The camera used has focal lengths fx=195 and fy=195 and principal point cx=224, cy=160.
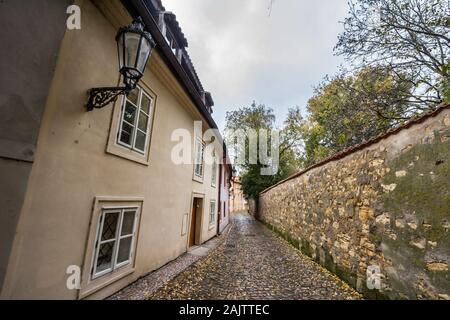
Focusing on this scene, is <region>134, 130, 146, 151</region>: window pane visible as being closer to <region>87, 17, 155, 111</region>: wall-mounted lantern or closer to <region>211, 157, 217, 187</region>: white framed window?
<region>87, 17, 155, 111</region>: wall-mounted lantern

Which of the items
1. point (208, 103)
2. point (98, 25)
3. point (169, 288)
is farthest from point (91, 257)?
point (208, 103)

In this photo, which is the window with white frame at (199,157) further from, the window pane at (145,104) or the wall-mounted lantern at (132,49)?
the wall-mounted lantern at (132,49)

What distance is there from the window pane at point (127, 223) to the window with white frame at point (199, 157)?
3808 mm

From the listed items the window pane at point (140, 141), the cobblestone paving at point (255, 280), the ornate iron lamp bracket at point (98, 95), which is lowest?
the cobblestone paving at point (255, 280)

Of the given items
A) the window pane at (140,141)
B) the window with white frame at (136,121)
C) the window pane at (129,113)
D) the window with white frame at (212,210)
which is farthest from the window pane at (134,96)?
the window with white frame at (212,210)

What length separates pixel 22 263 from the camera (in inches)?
84.8

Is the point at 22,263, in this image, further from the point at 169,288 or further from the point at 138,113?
the point at 138,113

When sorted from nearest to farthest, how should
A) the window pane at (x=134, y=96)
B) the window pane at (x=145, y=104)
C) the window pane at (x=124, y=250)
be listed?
the window pane at (x=124, y=250)
the window pane at (x=134, y=96)
the window pane at (x=145, y=104)

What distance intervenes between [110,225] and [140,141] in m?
1.81

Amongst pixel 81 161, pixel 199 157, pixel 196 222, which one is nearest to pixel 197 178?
pixel 199 157

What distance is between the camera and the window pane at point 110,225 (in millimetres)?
3451

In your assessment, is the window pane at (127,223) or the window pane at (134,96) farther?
the window pane at (134,96)

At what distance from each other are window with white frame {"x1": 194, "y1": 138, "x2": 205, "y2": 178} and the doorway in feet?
4.07

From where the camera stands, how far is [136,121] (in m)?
4.08
